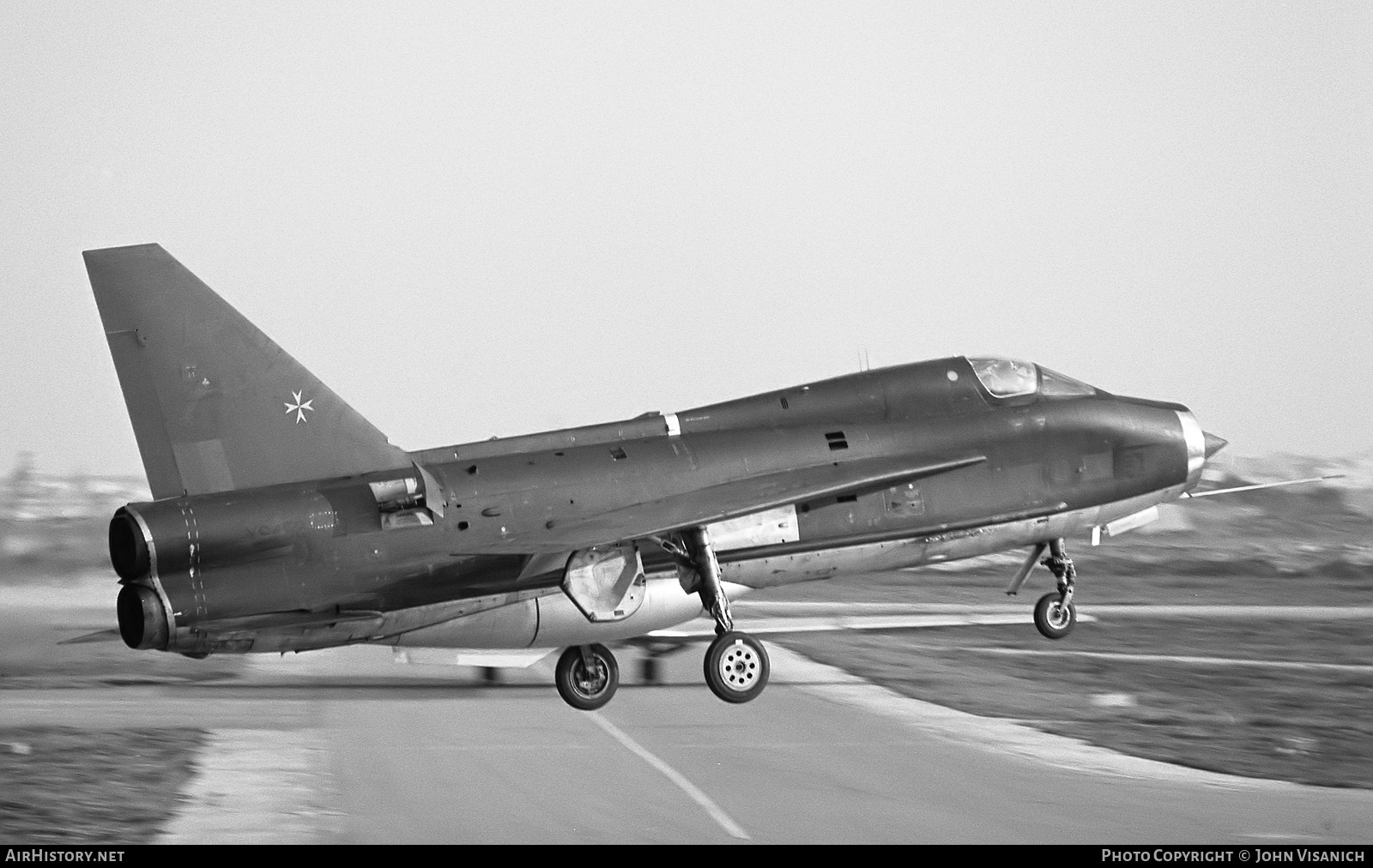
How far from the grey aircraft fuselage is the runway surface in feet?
7.69

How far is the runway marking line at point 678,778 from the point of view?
58.1ft

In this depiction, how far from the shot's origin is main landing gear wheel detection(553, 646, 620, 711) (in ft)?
58.9

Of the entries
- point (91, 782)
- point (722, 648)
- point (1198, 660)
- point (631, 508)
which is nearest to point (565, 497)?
point (631, 508)

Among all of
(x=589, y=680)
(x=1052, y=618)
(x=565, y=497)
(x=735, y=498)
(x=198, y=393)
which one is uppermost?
(x=198, y=393)

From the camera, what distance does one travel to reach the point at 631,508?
16.3 metres

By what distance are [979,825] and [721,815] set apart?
9.50 ft

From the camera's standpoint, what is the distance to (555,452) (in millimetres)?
16828

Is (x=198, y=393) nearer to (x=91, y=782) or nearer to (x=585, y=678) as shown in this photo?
(x=585, y=678)

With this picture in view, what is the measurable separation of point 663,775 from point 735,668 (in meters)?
4.10

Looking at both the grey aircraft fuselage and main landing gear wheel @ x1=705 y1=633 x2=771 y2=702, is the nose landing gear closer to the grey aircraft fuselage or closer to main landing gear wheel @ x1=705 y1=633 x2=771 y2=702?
the grey aircraft fuselage

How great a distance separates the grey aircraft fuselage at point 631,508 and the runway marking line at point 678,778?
236cm

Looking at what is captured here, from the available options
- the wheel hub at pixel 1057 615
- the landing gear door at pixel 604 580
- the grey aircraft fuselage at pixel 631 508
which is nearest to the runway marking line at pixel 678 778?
the grey aircraft fuselage at pixel 631 508

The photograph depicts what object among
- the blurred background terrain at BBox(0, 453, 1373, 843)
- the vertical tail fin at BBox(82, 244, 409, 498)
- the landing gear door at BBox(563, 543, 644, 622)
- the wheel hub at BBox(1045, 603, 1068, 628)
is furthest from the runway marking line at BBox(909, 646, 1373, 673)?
the vertical tail fin at BBox(82, 244, 409, 498)

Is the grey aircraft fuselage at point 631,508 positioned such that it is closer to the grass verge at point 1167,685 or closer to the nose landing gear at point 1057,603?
the nose landing gear at point 1057,603
